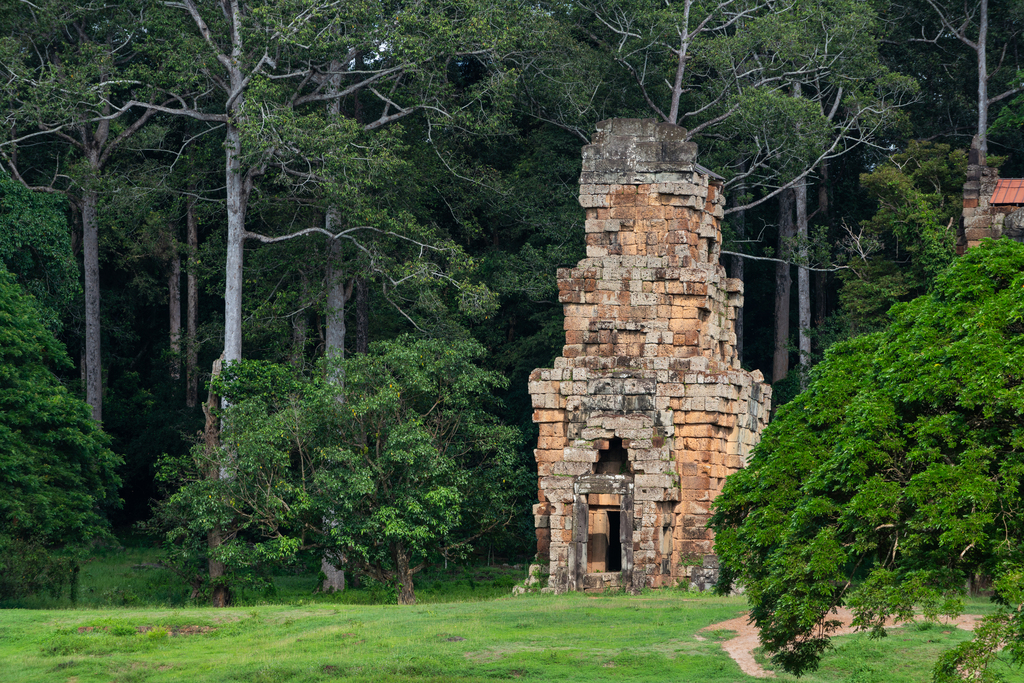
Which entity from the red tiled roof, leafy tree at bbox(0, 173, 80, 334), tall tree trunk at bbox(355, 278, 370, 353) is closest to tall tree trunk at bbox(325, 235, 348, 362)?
tall tree trunk at bbox(355, 278, 370, 353)

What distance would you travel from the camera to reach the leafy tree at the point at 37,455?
2497 centimetres

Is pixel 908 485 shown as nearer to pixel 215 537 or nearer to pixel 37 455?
pixel 215 537

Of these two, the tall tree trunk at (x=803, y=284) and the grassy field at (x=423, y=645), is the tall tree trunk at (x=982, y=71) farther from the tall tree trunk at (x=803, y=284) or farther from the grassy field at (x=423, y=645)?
the grassy field at (x=423, y=645)

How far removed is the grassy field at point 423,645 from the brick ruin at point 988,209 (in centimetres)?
852

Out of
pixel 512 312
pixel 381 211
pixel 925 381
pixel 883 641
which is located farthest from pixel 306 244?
pixel 925 381

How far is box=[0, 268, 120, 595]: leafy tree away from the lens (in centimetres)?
2497

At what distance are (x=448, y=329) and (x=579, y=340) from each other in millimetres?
5549

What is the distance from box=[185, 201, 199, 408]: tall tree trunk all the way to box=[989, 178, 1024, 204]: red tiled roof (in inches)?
732

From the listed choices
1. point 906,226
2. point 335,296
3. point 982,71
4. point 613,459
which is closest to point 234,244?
point 335,296

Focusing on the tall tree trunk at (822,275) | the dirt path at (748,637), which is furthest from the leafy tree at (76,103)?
the tall tree trunk at (822,275)

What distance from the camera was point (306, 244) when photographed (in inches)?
1298

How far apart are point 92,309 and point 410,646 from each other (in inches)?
791

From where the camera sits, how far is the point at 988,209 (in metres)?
27.0

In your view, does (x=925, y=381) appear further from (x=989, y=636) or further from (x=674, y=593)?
(x=674, y=593)
